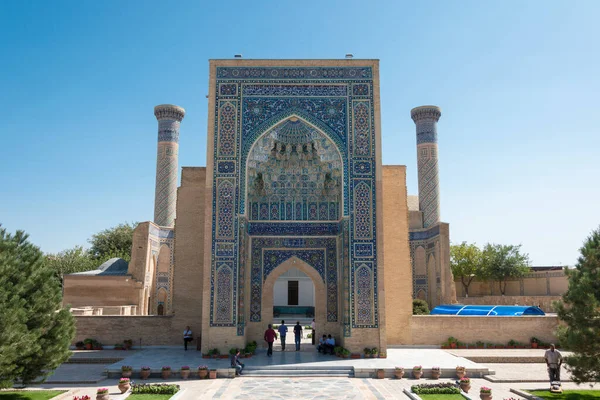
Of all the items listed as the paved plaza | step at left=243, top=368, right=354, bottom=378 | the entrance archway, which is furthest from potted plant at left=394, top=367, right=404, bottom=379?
the entrance archway

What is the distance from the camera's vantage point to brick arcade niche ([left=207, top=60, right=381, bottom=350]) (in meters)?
10.9

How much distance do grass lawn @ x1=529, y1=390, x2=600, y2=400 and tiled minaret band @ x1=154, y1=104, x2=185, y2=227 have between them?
17.8 meters

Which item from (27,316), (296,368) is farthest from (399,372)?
(27,316)

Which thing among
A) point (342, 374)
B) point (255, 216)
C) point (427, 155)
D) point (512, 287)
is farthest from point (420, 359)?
point (512, 287)

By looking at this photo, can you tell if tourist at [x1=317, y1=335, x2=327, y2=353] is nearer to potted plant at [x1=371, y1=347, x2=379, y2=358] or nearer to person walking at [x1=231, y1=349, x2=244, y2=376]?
potted plant at [x1=371, y1=347, x2=379, y2=358]

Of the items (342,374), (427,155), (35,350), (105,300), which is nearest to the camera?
(35,350)

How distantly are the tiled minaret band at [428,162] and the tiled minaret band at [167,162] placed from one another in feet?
36.6

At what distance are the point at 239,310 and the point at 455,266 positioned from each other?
1915 cm

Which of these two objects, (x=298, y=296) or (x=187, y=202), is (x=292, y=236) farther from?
(x=298, y=296)

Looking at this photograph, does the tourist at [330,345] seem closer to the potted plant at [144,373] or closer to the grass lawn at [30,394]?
the potted plant at [144,373]

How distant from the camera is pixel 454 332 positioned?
12.2 meters

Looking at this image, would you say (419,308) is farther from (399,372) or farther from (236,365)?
(236,365)

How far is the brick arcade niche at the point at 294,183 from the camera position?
10930 mm

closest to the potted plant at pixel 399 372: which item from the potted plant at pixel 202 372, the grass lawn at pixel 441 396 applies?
the grass lawn at pixel 441 396
